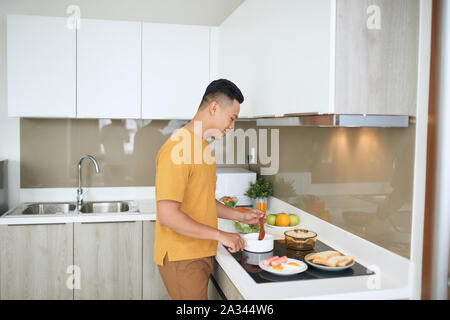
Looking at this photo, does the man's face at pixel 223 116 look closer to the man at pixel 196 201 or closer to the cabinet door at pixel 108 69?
the man at pixel 196 201

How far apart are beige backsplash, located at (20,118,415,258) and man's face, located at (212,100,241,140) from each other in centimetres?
60

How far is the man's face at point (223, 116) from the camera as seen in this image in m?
1.88

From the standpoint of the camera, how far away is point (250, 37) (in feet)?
8.00

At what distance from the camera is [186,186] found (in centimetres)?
183

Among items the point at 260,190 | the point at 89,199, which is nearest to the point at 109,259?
the point at 89,199

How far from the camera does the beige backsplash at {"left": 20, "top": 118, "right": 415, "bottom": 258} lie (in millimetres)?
1768

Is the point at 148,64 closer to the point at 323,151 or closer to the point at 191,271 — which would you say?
the point at 323,151

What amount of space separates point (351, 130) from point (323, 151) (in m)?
0.32

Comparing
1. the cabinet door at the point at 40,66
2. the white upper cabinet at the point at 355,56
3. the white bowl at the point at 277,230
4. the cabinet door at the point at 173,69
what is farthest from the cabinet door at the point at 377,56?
the cabinet door at the point at 40,66

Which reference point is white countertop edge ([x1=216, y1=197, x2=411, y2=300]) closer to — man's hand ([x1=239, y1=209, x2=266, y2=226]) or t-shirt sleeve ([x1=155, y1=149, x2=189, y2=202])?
man's hand ([x1=239, y1=209, x2=266, y2=226])

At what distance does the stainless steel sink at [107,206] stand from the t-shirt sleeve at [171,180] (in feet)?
5.70

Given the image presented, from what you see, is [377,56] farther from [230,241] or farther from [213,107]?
[230,241]
